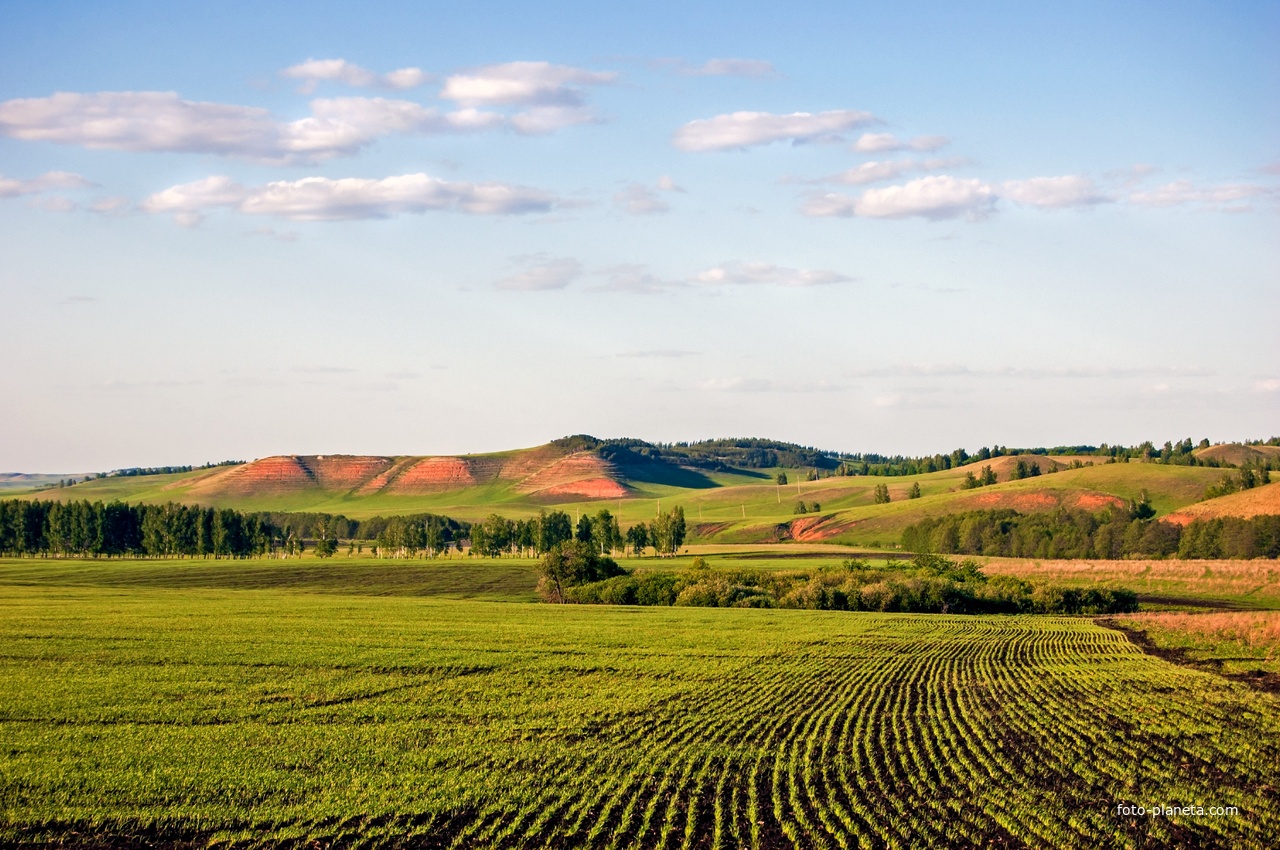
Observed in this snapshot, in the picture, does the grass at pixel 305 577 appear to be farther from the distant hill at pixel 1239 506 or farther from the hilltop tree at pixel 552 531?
the distant hill at pixel 1239 506

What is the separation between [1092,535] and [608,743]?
4786 inches

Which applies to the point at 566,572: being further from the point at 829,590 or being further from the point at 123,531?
the point at 123,531

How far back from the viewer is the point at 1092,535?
134 meters

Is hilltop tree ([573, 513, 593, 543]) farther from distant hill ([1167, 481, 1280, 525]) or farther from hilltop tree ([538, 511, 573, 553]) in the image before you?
distant hill ([1167, 481, 1280, 525])

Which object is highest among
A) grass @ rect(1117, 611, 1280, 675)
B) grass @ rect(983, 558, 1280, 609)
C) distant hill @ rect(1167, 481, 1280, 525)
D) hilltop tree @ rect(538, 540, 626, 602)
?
distant hill @ rect(1167, 481, 1280, 525)

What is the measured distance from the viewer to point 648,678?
40.2 m

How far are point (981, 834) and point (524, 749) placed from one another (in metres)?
11.8

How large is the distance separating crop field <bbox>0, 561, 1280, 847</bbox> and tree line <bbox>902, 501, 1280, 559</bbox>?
73.5 meters

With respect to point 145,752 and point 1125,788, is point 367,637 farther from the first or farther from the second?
point 1125,788

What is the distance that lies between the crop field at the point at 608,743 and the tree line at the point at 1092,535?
A: 73.5 m

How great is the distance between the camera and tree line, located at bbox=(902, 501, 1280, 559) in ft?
376

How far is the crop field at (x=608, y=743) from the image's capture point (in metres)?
20.7

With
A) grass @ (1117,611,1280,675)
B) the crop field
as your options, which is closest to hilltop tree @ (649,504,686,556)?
grass @ (1117,611,1280,675)

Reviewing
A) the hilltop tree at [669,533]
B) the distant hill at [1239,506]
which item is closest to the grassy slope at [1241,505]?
the distant hill at [1239,506]
